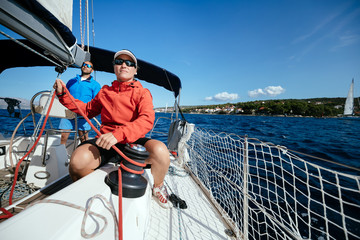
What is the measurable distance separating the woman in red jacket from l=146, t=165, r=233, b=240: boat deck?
0.13 meters

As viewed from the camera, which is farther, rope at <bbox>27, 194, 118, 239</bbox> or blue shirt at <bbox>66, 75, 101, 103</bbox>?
blue shirt at <bbox>66, 75, 101, 103</bbox>

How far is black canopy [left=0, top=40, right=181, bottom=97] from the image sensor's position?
2.04 m

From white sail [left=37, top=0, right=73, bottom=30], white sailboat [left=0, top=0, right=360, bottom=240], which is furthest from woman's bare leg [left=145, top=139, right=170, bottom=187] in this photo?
white sail [left=37, top=0, right=73, bottom=30]

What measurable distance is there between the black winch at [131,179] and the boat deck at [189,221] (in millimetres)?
638

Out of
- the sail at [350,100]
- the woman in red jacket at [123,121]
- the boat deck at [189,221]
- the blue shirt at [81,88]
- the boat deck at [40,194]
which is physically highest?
the sail at [350,100]

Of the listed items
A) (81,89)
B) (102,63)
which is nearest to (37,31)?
(81,89)

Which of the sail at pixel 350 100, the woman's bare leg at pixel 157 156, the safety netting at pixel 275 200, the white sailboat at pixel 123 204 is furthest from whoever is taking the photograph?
the sail at pixel 350 100

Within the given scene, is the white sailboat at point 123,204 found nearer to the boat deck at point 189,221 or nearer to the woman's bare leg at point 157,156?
the boat deck at point 189,221

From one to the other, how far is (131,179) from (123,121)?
2.13 ft

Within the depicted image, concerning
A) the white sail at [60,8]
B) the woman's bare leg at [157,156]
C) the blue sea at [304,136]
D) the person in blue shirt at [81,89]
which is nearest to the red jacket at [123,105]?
the woman's bare leg at [157,156]

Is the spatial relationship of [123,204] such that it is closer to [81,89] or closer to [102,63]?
[81,89]

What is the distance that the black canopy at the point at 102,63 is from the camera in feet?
6.70

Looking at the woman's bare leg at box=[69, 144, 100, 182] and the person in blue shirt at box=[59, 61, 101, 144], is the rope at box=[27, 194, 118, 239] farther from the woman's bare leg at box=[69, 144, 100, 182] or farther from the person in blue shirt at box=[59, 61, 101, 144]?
the person in blue shirt at box=[59, 61, 101, 144]

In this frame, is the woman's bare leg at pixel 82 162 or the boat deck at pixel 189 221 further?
the boat deck at pixel 189 221
